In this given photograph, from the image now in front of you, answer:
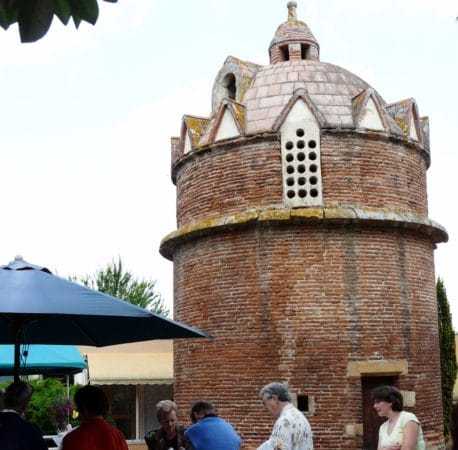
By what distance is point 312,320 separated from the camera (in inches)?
547

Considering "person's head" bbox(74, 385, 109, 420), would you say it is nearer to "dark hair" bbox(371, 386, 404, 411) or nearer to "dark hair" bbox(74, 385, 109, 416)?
"dark hair" bbox(74, 385, 109, 416)

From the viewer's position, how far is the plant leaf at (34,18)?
2.45m

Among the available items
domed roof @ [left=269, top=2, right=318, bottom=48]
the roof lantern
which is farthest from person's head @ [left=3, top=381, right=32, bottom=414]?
domed roof @ [left=269, top=2, right=318, bottom=48]

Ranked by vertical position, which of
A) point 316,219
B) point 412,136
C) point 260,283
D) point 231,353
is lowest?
point 231,353

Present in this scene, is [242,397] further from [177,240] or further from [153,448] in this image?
[153,448]

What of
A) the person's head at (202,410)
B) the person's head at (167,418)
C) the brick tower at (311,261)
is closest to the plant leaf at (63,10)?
the person's head at (167,418)

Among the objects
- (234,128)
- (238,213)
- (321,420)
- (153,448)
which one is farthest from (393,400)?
(234,128)

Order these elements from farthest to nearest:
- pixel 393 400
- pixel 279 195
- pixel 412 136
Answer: pixel 412 136 → pixel 279 195 → pixel 393 400

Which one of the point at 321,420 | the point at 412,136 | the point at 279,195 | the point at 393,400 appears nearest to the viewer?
the point at 393,400

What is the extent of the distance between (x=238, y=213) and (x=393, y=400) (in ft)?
28.6

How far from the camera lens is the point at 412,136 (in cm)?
1574

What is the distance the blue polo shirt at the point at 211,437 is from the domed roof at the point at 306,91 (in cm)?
939

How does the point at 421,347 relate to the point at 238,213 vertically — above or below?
below

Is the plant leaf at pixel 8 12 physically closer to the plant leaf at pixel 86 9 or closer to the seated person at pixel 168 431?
the plant leaf at pixel 86 9
